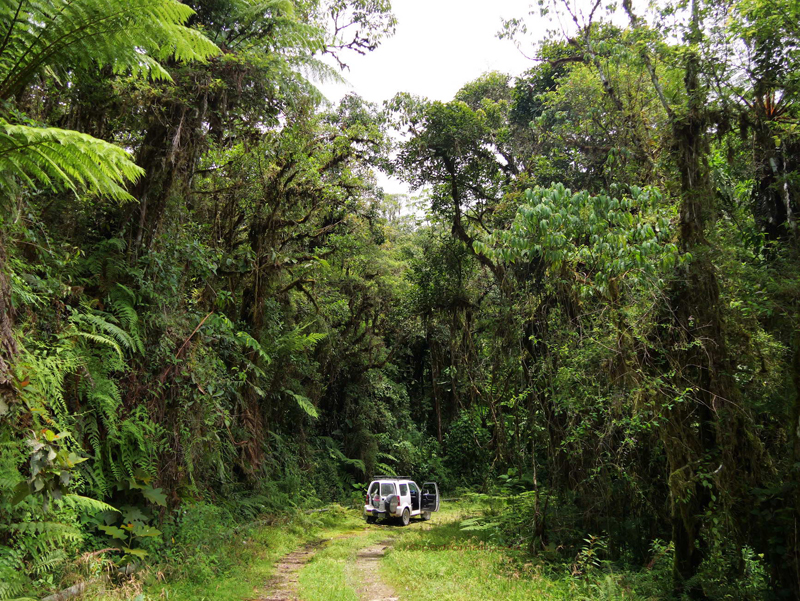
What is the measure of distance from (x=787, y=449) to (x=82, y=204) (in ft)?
32.7

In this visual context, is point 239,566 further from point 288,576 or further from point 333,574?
point 333,574

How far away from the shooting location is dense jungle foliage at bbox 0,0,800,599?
5.13 meters

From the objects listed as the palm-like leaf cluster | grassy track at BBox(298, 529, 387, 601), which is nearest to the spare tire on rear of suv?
grassy track at BBox(298, 529, 387, 601)

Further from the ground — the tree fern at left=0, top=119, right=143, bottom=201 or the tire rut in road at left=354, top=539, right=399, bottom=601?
the tree fern at left=0, top=119, right=143, bottom=201

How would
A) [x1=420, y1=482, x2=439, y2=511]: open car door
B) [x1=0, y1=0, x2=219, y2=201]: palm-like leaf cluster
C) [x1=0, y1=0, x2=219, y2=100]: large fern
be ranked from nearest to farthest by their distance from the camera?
[x1=0, y1=0, x2=219, y2=201]: palm-like leaf cluster < [x1=0, y1=0, x2=219, y2=100]: large fern < [x1=420, y1=482, x2=439, y2=511]: open car door

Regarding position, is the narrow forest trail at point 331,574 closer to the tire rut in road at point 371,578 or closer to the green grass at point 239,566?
the tire rut in road at point 371,578

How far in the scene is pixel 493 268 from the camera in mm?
13078

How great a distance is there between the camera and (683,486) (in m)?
6.25

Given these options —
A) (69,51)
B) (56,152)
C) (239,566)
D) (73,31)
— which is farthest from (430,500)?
(73,31)

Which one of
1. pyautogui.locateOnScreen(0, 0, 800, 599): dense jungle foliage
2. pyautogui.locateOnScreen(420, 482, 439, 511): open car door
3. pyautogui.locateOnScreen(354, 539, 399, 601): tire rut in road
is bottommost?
pyautogui.locateOnScreen(420, 482, 439, 511): open car door

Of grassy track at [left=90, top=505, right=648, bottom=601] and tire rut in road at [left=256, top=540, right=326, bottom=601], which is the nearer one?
grassy track at [left=90, top=505, right=648, bottom=601]

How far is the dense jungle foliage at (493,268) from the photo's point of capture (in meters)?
5.13

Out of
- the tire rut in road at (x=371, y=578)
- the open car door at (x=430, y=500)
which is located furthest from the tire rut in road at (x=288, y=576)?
the open car door at (x=430, y=500)

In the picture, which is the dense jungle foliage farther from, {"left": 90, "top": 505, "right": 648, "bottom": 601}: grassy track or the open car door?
the open car door
